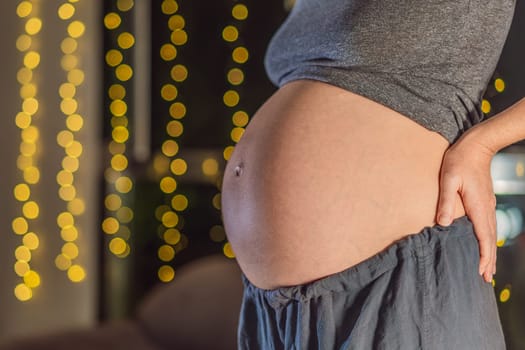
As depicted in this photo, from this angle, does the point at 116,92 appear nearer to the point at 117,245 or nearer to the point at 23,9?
the point at 23,9

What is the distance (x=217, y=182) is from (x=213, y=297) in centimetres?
87

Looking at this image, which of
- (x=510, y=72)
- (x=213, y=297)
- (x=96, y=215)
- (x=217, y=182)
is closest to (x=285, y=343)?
(x=510, y=72)

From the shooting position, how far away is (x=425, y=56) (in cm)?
84

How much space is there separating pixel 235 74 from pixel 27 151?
2.69ft

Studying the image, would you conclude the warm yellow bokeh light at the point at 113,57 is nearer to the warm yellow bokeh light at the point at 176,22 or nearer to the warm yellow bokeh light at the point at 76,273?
the warm yellow bokeh light at the point at 176,22

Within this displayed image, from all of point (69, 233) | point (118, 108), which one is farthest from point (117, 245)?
point (118, 108)

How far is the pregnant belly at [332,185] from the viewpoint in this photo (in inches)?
31.5

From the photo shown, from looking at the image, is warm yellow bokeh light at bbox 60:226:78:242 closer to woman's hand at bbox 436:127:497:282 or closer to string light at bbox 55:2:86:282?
string light at bbox 55:2:86:282

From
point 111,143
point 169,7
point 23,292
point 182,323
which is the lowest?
point 23,292

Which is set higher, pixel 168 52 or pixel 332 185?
pixel 168 52

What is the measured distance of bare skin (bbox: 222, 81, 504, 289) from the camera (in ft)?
2.62

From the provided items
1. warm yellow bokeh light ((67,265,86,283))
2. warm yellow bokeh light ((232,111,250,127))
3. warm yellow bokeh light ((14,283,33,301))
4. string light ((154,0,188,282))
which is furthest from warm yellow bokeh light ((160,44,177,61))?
warm yellow bokeh light ((14,283,33,301))

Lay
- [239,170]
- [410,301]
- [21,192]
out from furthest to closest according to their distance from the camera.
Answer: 1. [21,192]
2. [239,170]
3. [410,301]

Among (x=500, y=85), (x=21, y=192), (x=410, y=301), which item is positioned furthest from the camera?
(x=21, y=192)
